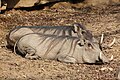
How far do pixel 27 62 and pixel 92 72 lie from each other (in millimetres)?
1072

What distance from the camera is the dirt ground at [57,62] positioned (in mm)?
5574

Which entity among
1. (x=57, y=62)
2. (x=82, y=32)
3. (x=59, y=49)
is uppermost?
(x=82, y=32)

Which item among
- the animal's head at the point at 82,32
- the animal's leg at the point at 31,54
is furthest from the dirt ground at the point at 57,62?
the animal's head at the point at 82,32

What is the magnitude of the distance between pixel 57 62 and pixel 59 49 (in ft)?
0.82

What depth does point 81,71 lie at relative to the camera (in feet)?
19.0

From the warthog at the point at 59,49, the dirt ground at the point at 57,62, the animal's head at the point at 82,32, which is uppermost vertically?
the animal's head at the point at 82,32

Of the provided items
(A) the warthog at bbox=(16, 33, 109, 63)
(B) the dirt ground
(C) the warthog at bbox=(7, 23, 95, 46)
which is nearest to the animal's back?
(A) the warthog at bbox=(16, 33, 109, 63)

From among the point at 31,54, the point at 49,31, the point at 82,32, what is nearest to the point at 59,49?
the point at 31,54

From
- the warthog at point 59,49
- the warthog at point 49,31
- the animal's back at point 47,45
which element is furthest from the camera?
the warthog at point 49,31

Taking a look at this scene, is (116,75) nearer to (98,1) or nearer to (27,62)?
(27,62)

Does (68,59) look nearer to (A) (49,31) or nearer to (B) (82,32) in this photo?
(B) (82,32)

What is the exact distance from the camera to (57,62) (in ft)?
20.6

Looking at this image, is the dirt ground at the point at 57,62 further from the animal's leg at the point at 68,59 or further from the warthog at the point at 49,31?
the warthog at the point at 49,31

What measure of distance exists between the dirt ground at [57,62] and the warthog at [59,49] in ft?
0.41
